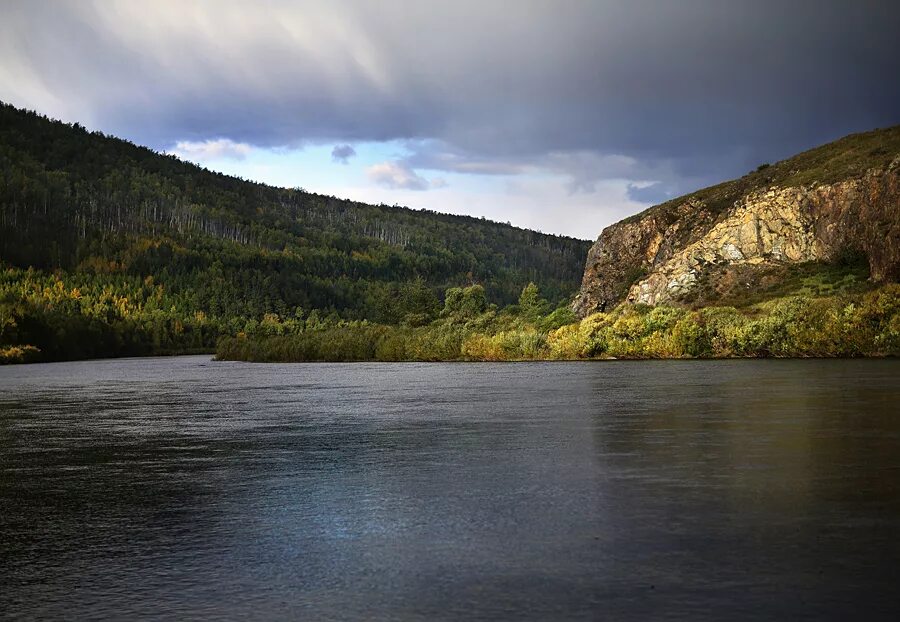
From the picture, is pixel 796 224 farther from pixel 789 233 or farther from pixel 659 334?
pixel 659 334

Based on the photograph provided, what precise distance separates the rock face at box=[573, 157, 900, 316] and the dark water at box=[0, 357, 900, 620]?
11676cm

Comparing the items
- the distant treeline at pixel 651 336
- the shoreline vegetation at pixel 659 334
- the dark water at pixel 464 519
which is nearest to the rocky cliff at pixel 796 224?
the shoreline vegetation at pixel 659 334

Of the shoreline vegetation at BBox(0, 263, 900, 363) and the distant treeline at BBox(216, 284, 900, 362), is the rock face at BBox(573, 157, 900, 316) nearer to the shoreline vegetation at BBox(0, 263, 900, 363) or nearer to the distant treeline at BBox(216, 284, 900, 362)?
the shoreline vegetation at BBox(0, 263, 900, 363)

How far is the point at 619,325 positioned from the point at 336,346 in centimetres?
5451

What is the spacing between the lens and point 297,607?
11.2m

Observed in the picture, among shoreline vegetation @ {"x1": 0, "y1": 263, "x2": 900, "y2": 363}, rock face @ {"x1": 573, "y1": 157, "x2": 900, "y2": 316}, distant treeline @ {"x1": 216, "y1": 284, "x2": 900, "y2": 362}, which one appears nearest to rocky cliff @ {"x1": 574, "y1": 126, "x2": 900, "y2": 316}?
rock face @ {"x1": 573, "y1": 157, "x2": 900, "y2": 316}

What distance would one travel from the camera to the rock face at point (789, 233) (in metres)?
140

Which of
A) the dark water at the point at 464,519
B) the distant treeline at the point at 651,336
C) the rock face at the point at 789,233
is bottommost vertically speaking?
the dark water at the point at 464,519

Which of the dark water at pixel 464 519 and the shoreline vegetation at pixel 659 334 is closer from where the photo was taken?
the dark water at pixel 464 519

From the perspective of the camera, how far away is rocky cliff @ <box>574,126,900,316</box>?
468 feet

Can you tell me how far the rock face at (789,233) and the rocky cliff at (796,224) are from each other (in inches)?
6.5

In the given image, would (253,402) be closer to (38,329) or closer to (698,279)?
(698,279)

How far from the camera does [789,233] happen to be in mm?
158750

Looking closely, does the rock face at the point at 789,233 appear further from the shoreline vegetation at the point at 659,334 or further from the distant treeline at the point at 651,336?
the distant treeline at the point at 651,336
